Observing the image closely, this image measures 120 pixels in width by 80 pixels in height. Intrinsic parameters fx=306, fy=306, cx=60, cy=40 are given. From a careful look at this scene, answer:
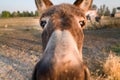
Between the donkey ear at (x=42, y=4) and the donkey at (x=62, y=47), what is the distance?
733 millimetres

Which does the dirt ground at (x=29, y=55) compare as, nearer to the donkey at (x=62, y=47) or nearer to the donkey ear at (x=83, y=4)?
the donkey ear at (x=83, y=4)

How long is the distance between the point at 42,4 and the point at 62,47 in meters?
1.67

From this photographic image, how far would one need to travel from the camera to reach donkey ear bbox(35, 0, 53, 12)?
160 inches

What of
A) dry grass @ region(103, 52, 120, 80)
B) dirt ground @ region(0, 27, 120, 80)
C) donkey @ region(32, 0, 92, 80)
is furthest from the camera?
dirt ground @ region(0, 27, 120, 80)

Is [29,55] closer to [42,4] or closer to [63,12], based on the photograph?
[42,4]

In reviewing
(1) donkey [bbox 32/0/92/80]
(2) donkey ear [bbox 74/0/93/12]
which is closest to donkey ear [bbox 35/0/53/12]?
(2) donkey ear [bbox 74/0/93/12]

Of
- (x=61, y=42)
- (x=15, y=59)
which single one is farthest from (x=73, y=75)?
(x=15, y=59)

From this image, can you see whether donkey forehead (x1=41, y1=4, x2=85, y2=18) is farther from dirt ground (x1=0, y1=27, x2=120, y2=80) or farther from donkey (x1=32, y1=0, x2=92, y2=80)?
dirt ground (x1=0, y1=27, x2=120, y2=80)

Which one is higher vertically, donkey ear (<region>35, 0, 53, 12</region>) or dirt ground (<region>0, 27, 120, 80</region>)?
donkey ear (<region>35, 0, 53, 12</region>)

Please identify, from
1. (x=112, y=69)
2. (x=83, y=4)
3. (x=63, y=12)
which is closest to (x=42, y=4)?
(x=83, y=4)

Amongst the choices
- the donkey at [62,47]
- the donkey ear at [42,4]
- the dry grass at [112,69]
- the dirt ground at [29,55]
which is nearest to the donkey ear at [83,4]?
the donkey ear at [42,4]

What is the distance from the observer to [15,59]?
10.7 m

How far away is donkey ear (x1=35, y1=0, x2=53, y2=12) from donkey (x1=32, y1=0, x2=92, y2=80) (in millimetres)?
733

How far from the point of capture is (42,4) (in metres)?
Result: 4.11
